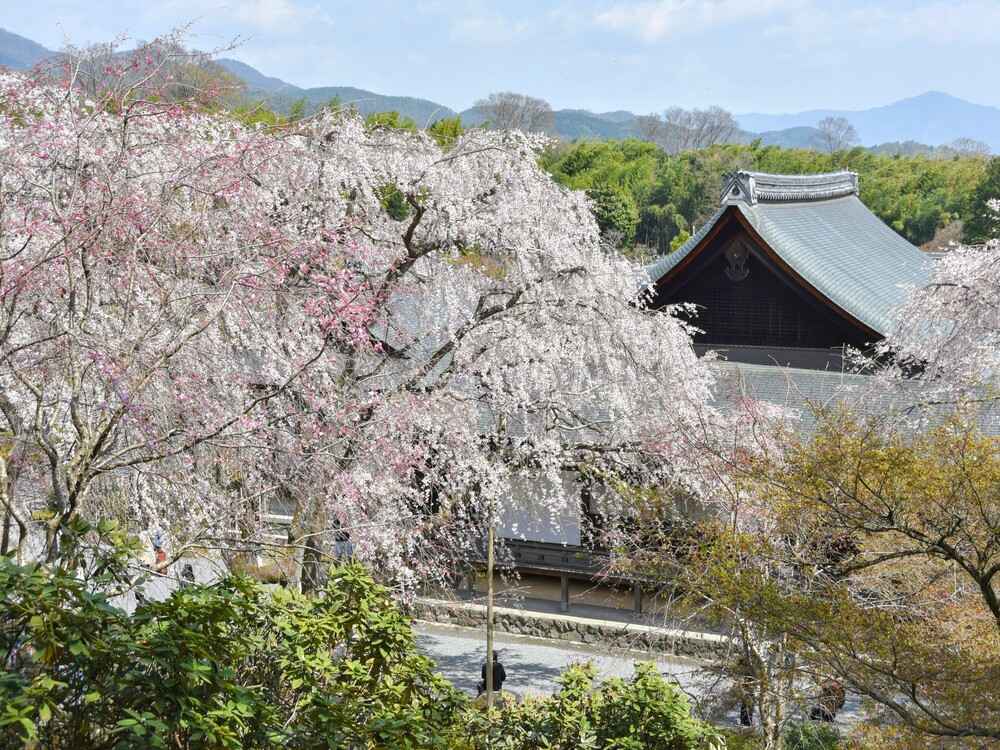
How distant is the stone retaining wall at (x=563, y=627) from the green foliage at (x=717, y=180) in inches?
1520

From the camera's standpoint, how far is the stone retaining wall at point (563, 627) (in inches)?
536

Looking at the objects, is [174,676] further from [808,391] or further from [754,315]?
[754,315]

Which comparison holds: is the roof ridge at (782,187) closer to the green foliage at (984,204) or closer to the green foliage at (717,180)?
the green foliage at (984,204)

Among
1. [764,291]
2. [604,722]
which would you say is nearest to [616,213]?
[764,291]

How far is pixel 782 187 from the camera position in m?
21.3

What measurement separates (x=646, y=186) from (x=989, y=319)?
159 ft

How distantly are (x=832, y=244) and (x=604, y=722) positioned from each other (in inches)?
683

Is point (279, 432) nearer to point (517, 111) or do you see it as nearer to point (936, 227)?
point (936, 227)

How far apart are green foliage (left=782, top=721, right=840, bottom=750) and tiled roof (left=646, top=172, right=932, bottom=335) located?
7.08 m

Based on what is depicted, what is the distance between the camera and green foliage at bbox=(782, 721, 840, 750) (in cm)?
907

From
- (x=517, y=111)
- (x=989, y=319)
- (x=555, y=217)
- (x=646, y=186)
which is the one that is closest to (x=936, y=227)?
(x=646, y=186)

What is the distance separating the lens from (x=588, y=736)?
213 inches

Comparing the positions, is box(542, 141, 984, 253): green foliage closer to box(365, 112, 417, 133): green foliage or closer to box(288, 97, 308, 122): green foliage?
box(365, 112, 417, 133): green foliage

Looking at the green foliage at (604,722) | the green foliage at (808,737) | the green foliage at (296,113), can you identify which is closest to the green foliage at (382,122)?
the green foliage at (296,113)
